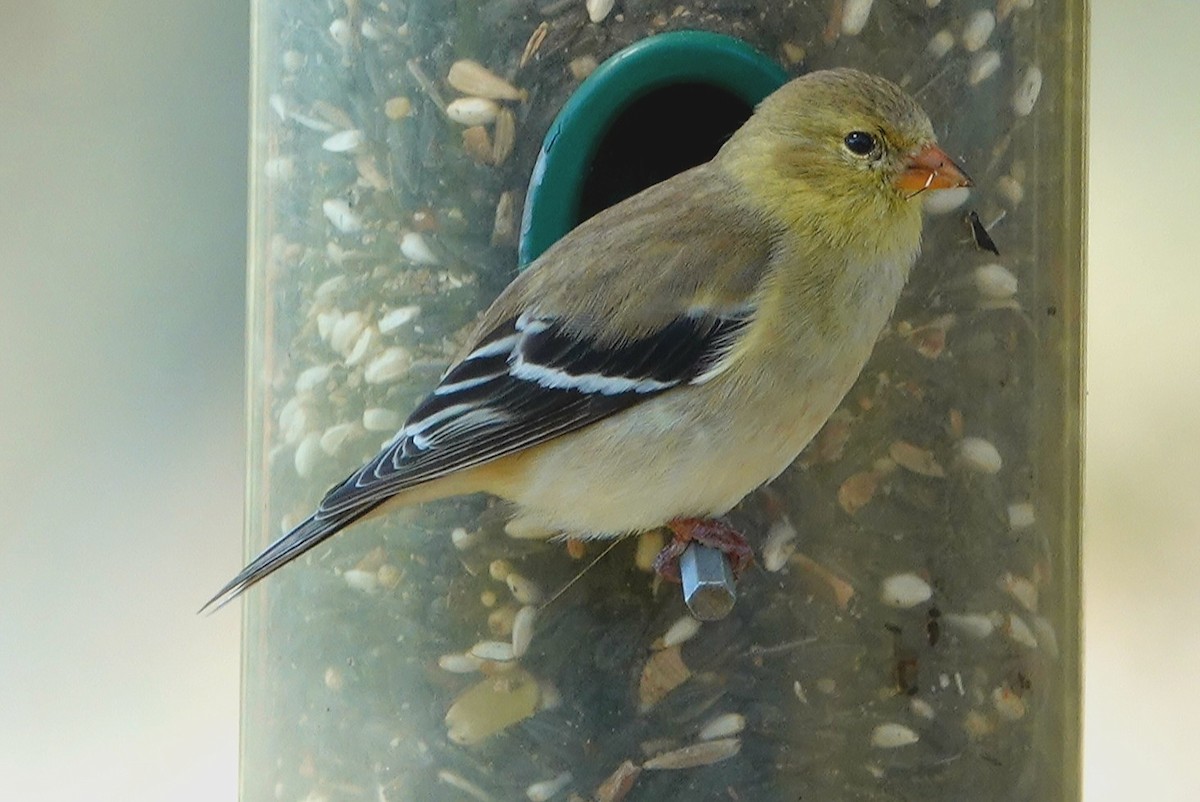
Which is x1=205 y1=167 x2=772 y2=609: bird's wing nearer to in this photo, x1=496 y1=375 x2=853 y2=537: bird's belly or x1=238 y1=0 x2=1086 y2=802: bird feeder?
x1=496 y1=375 x2=853 y2=537: bird's belly

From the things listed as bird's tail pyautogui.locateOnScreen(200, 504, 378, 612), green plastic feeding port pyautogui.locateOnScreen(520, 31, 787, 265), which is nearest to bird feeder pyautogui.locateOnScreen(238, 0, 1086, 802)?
green plastic feeding port pyautogui.locateOnScreen(520, 31, 787, 265)

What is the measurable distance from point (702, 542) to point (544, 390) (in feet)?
0.88

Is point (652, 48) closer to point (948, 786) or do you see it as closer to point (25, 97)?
point (948, 786)

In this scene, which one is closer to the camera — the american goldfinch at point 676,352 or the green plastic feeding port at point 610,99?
the american goldfinch at point 676,352

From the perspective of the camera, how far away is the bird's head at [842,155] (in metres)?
2.03

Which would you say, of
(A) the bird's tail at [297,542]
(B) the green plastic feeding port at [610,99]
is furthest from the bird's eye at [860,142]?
(A) the bird's tail at [297,542]

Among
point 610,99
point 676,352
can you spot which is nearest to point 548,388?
point 676,352

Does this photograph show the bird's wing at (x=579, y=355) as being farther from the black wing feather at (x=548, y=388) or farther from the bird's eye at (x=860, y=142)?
the bird's eye at (x=860, y=142)

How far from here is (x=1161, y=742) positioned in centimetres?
343

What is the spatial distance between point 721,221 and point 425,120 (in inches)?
17.0

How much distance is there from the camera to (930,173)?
78.9 inches

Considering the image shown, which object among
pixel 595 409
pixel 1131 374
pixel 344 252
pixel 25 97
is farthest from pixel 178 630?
pixel 1131 374

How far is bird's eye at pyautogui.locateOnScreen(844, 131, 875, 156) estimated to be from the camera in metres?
2.05

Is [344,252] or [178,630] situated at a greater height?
[344,252]
